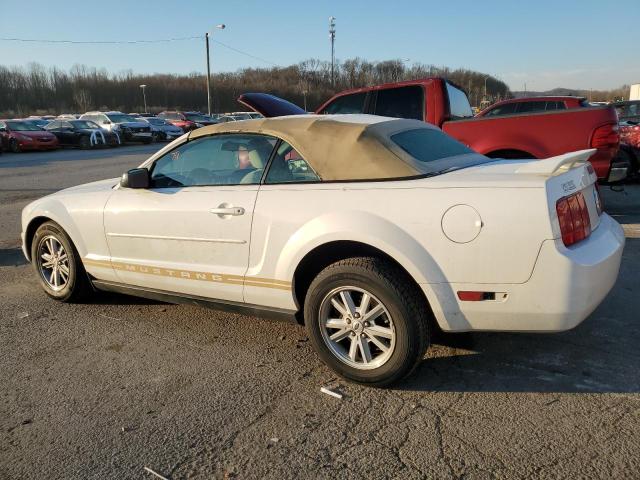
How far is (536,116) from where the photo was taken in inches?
253

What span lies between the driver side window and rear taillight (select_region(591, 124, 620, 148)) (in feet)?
14.6

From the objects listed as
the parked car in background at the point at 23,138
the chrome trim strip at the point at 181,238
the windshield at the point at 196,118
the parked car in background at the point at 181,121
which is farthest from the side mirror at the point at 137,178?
the windshield at the point at 196,118

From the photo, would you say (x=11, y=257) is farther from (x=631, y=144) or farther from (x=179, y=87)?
(x=179, y=87)

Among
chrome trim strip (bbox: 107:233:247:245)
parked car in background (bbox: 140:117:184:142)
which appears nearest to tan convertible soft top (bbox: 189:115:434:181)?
chrome trim strip (bbox: 107:233:247:245)

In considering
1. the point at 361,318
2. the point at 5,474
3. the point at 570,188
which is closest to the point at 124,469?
the point at 5,474

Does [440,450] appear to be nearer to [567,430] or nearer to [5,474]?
→ [567,430]

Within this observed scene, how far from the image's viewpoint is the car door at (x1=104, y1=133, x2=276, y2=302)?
3.49 meters

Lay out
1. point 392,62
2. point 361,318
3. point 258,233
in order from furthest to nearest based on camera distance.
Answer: point 392,62 < point 258,233 < point 361,318

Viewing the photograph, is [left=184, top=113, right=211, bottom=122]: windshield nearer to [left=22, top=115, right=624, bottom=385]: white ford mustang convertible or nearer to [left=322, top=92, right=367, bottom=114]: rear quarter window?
[left=322, top=92, right=367, bottom=114]: rear quarter window

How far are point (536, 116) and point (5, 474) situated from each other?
625 centimetres

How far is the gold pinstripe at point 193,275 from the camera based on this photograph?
336 cm

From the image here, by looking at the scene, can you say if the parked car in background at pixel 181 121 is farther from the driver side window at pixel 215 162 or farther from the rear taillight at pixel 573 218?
the rear taillight at pixel 573 218

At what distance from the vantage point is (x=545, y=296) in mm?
2668

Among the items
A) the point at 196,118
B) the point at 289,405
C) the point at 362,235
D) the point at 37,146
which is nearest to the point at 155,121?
the point at 196,118
